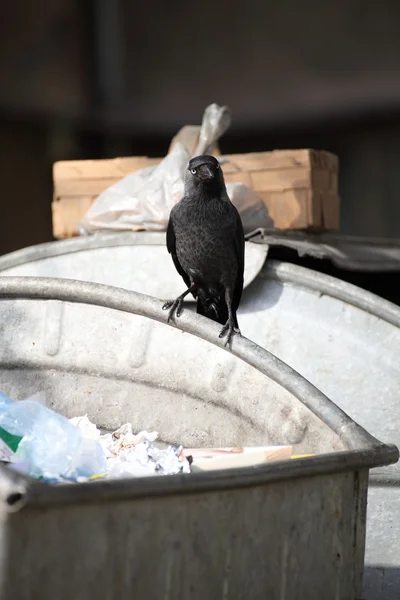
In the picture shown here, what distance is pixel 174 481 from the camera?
145 centimetres

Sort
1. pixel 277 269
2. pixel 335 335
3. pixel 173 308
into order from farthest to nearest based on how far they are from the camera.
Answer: pixel 277 269 → pixel 335 335 → pixel 173 308

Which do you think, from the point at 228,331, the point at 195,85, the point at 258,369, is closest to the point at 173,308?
the point at 228,331

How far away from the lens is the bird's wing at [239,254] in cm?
271

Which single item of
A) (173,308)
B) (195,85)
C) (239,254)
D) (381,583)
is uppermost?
(195,85)

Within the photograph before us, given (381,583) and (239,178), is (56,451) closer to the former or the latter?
(381,583)

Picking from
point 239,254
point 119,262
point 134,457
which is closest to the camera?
point 134,457

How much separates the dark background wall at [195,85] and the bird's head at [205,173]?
3.85 metres

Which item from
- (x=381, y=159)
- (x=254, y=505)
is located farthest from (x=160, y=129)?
(x=254, y=505)

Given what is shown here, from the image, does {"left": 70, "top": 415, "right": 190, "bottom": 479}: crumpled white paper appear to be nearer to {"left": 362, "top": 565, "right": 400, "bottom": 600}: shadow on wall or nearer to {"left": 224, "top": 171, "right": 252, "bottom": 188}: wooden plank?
{"left": 362, "top": 565, "right": 400, "bottom": 600}: shadow on wall

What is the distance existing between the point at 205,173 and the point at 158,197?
0.78 meters

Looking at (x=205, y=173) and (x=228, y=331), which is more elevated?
(x=205, y=173)

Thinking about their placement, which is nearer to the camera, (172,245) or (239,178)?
(172,245)

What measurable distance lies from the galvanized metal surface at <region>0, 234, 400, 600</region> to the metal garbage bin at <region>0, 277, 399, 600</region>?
0.62m

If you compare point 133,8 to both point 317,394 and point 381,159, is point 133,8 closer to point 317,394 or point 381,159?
point 381,159
